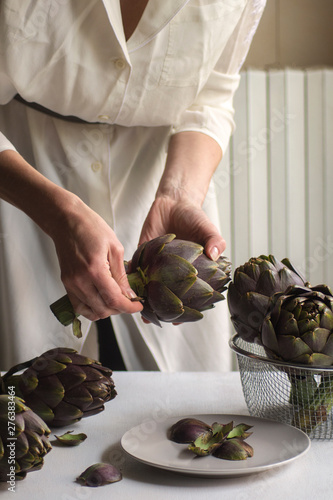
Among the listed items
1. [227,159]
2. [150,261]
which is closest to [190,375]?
[150,261]

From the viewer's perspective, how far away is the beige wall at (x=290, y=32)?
1.78 meters

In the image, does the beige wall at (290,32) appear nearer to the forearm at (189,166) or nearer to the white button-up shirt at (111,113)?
the white button-up shirt at (111,113)

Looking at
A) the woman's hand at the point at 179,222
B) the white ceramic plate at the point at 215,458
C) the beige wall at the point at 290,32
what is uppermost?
the beige wall at the point at 290,32

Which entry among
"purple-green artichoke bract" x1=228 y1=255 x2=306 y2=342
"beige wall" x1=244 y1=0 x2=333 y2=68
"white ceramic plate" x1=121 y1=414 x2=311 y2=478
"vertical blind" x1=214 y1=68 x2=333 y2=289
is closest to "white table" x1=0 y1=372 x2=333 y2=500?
"white ceramic plate" x1=121 y1=414 x2=311 y2=478

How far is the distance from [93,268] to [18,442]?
205 mm

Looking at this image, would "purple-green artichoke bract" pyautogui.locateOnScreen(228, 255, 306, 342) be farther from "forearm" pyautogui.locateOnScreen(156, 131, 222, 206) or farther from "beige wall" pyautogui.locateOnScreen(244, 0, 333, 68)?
"beige wall" pyautogui.locateOnScreen(244, 0, 333, 68)

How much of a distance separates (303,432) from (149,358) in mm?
485

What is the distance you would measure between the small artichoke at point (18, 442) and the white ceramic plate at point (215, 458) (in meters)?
0.09

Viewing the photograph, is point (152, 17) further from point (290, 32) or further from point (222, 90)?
point (290, 32)

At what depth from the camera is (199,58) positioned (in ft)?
3.01

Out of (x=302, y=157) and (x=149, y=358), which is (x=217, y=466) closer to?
(x=149, y=358)

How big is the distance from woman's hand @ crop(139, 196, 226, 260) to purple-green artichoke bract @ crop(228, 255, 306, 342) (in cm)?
9

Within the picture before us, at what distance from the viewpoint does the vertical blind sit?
175cm

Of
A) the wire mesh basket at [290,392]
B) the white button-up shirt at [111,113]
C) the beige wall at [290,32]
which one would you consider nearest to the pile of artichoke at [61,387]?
the wire mesh basket at [290,392]
